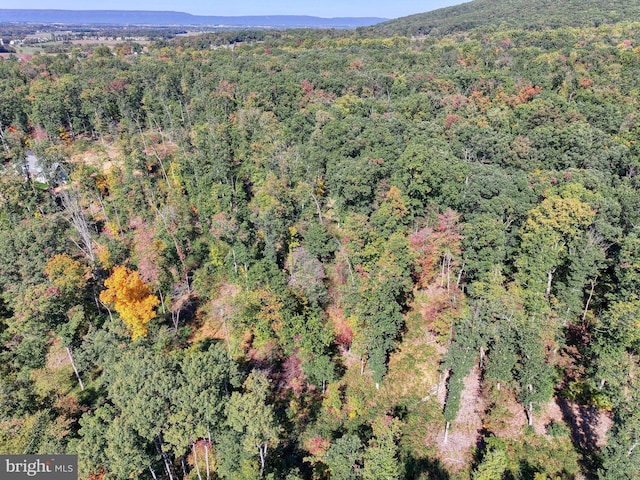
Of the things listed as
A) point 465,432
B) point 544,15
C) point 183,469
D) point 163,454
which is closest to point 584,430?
point 465,432

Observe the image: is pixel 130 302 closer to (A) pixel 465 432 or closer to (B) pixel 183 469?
(B) pixel 183 469

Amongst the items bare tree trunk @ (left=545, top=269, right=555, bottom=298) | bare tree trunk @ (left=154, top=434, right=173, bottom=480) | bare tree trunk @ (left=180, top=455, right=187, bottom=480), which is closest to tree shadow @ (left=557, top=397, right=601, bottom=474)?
bare tree trunk @ (left=545, top=269, right=555, bottom=298)

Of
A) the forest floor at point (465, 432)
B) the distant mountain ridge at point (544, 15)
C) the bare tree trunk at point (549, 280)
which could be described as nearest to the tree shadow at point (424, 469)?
the forest floor at point (465, 432)

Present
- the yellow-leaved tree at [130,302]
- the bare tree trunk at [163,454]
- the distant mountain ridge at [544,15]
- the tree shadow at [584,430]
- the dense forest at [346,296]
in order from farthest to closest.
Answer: the distant mountain ridge at [544,15]
the yellow-leaved tree at [130,302]
the tree shadow at [584,430]
the dense forest at [346,296]
the bare tree trunk at [163,454]

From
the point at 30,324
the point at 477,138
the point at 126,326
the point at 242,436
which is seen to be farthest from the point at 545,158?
the point at 30,324

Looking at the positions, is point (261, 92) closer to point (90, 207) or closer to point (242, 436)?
point (90, 207)

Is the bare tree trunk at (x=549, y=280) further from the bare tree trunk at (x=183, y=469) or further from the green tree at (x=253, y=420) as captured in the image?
the bare tree trunk at (x=183, y=469)
